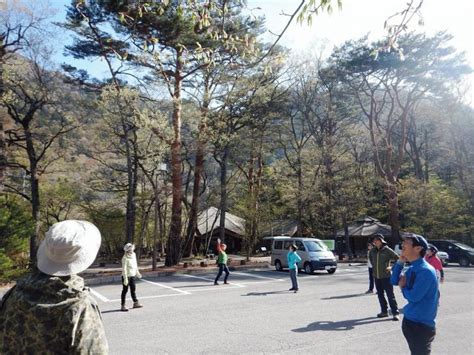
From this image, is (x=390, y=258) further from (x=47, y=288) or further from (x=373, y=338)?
(x=47, y=288)

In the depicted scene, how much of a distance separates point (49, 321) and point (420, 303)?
10.9 feet

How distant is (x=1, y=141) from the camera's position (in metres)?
18.5

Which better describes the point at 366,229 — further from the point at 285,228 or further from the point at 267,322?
the point at 267,322

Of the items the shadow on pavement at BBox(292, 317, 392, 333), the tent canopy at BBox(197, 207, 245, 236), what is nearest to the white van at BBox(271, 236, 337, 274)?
the shadow on pavement at BBox(292, 317, 392, 333)

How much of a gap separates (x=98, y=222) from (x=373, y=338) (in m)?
26.8

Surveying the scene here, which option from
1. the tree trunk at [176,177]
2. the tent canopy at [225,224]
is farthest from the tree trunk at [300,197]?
the tree trunk at [176,177]

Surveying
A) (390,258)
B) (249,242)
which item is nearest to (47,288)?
(390,258)

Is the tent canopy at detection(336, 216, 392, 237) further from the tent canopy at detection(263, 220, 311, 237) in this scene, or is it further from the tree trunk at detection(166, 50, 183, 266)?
the tree trunk at detection(166, 50, 183, 266)

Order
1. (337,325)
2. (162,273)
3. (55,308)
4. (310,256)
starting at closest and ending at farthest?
(55,308), (337,325), (162,273), (310,256)

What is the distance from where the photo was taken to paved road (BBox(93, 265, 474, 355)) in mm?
6352

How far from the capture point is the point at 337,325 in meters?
7.77

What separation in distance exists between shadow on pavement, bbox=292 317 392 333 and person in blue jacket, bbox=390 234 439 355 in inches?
146

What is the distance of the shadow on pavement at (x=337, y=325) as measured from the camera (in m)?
7.51

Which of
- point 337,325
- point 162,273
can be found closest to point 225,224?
point 162,273
